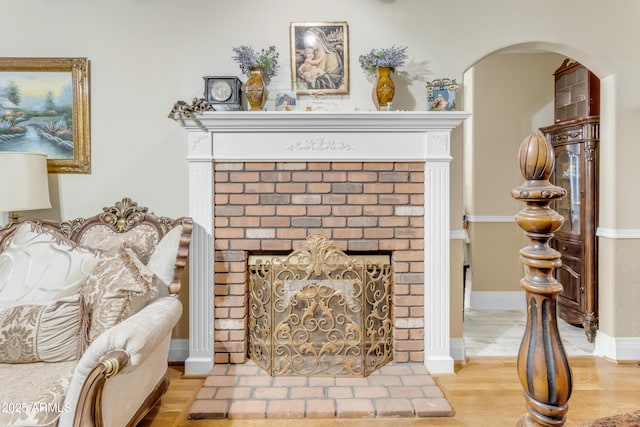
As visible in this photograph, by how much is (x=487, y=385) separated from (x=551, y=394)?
1.70 metres

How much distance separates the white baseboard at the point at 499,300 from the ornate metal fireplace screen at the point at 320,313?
188cm

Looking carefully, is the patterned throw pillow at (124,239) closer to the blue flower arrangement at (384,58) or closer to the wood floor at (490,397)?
the wood floor at (490,397)

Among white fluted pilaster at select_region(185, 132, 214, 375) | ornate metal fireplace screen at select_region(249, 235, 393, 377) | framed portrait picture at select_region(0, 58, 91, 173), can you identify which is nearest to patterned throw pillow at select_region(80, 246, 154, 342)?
white fluted pilaster at select_region(185, 132, 214, 375)

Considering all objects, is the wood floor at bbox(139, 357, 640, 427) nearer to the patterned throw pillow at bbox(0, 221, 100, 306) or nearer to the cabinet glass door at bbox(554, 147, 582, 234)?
the patterned throw pillow at bbox(0, 221, 100, 306)

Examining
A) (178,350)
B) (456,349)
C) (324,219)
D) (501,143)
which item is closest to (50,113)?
(178,350)

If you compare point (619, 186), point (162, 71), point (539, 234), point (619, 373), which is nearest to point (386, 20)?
point (162, 71)

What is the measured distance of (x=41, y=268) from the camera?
1888 millimetres

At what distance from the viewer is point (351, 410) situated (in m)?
1.91

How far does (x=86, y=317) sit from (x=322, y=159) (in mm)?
1522

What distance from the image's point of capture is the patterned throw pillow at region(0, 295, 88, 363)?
5.45 ft

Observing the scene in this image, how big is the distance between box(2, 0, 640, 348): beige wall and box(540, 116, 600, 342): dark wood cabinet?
364 millimetres

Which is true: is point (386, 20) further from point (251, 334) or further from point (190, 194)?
point (251, 334)

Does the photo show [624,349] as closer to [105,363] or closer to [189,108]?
[105,363]

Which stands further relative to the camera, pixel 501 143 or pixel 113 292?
pixel 501 143
